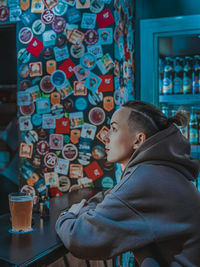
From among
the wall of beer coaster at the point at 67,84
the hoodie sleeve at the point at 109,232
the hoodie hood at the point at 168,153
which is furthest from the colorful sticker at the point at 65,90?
the hoodie sleeve at the point at 109,232

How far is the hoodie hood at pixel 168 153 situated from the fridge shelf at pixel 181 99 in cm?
126

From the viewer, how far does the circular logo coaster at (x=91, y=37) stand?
217 cm

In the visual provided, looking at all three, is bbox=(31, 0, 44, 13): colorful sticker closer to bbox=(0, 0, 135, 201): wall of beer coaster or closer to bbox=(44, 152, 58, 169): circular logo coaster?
bbox=(0, 0, 135, 201): wall of beer coaster

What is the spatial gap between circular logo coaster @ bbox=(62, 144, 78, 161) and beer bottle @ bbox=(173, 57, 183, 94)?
961 mm

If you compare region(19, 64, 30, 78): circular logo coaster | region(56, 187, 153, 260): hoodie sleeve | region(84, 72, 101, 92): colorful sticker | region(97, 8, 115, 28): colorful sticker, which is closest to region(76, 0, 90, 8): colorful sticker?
region(97, 8, 115, 28): colorful sticker

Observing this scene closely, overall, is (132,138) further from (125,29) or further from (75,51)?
(125,29)

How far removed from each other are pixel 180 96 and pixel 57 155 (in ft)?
3.44

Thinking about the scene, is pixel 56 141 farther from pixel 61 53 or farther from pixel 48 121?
pixel 61 53

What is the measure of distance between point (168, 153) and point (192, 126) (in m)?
A: 1.50

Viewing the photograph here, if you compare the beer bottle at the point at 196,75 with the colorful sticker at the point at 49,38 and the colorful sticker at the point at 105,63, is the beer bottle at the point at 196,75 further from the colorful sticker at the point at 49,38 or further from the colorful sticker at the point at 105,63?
the colorful sticker at the point at 49,38

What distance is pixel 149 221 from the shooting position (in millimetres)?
1050

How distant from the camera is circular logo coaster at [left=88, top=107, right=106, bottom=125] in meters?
2.17

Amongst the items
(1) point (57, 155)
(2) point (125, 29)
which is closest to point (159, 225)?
(1) point (57, 155)

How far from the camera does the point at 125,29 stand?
93.9 inches
